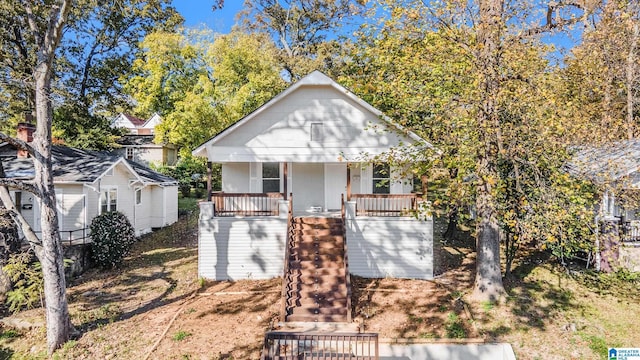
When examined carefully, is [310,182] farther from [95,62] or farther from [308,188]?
[95,62]

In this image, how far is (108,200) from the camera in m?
17.1

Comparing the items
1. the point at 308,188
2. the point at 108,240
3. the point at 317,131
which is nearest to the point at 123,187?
the point at 108,240

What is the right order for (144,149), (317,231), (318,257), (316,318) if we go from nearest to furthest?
(316,318) → (318,257) → (317,231) → (144,149)

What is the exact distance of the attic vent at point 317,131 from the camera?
13.5m

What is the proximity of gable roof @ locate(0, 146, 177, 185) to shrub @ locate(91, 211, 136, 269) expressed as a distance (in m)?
2.21

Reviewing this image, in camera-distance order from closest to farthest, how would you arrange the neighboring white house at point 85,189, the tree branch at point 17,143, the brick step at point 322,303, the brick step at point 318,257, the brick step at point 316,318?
the tree branch at point 17,143, the brick step at point 316,318, the brick step at point 322,303, the brick step at point 318,257, the neighboring white house at point 85,189

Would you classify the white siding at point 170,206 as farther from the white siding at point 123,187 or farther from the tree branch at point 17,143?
the tree branch at point 17,143

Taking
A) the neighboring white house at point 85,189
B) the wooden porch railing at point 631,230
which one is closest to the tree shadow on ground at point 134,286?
the neighboring white house at point 85,189

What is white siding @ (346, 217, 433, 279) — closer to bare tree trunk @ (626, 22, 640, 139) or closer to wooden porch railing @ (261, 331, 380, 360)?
wooden porch railing @ (261, 331, 380, 360)

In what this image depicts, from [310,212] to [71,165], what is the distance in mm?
11101

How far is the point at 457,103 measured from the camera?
10.2m

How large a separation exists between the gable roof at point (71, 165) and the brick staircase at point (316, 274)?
9439 millimetres

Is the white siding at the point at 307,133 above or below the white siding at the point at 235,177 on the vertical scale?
above

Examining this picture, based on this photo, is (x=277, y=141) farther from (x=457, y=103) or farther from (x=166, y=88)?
(x=166, y=88)
